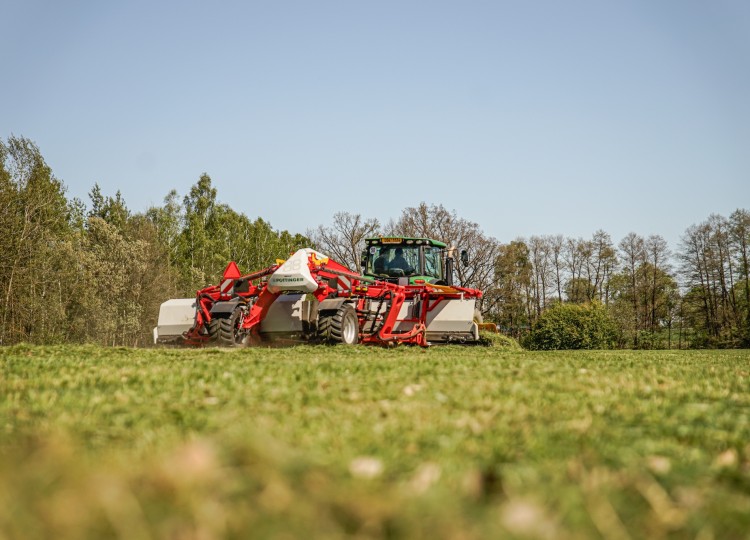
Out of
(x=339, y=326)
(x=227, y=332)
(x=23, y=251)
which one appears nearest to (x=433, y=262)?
(x=339, y=326)

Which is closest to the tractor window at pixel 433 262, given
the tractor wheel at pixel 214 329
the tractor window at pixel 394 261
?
the tractor window at pixel 394 261

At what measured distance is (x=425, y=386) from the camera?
5535 millimetres

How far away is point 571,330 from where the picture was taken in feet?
127

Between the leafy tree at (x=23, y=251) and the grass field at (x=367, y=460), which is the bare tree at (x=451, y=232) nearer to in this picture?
the leafy tree at (x=23, y=251)

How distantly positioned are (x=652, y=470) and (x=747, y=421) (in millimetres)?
1864

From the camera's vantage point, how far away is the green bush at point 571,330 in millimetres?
38750

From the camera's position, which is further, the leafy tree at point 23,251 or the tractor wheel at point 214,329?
the leafy tree at point 23,251

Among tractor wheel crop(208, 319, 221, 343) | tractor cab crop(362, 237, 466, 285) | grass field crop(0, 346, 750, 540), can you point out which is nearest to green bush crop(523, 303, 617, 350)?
tractor cab crop(362, 237, 466, 285)

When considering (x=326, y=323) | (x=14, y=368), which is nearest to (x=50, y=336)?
(x=326, y=323)

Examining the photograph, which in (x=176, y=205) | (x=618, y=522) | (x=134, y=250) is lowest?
(x=618, y=522)

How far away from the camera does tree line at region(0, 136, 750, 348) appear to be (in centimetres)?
2967

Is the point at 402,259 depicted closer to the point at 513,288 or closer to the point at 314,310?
the point at 314,310

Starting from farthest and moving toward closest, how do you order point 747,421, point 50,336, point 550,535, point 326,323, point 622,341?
point 622,341 < point 50,336 < point 326,323 < point 747,421 < point 550,535

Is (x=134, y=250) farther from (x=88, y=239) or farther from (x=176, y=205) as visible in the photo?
(x=176, y=205)
